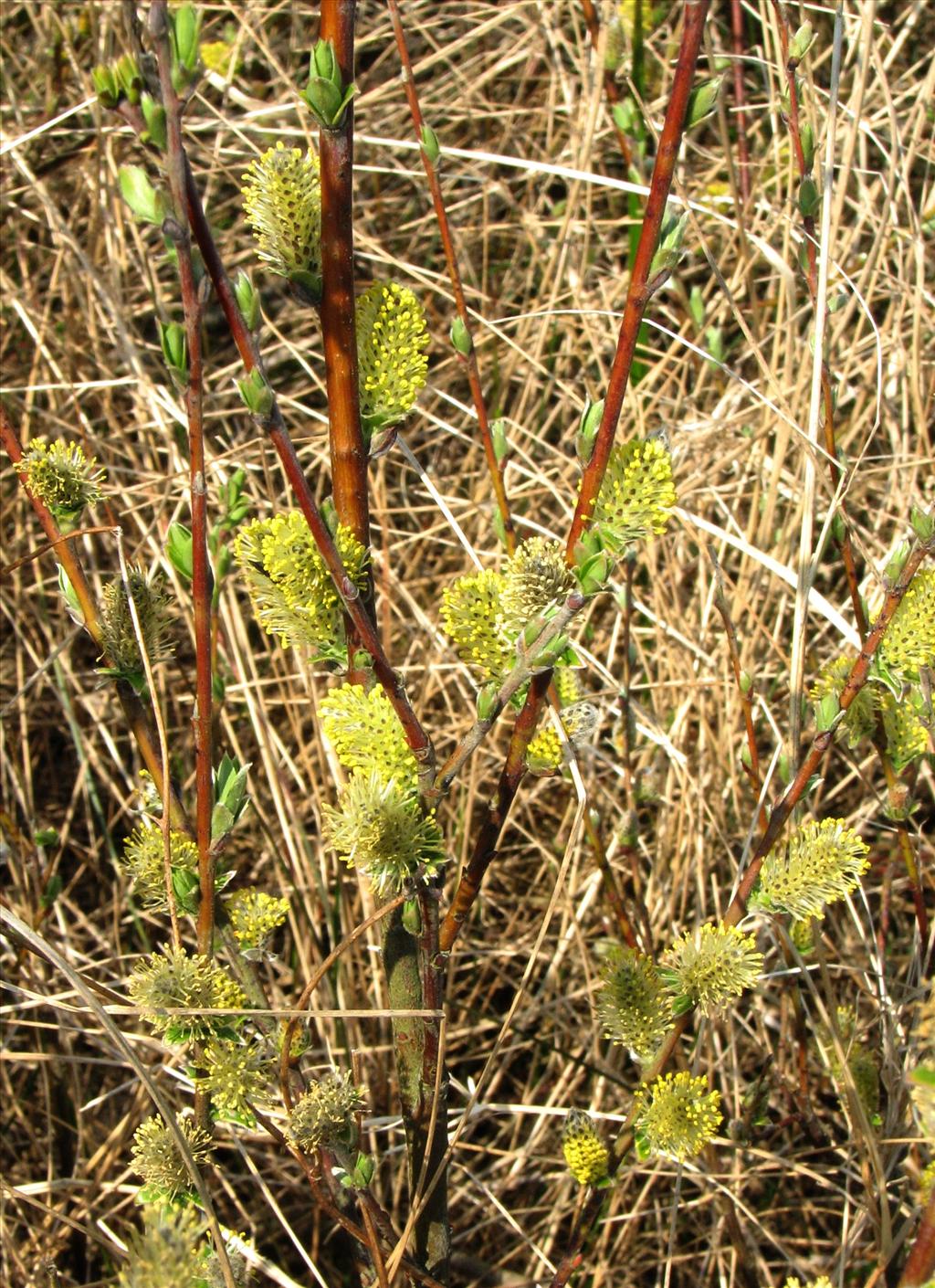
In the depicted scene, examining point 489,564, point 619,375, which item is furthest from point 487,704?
point 489,564

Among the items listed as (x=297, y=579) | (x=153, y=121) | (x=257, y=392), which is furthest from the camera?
(x=297, y=579)

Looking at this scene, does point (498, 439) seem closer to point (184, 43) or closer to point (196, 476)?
point (196, 476)

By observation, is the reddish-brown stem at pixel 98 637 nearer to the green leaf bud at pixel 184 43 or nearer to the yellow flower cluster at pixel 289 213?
the yellow flower cluster at pixel 289 213

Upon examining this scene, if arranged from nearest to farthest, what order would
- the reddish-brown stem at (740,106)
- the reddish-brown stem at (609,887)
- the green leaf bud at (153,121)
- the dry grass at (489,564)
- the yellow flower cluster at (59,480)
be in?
the green leaf bud at (153,121), the yellow flower cluster at (59,480), the reddish-brown stem at (609,887), the dry grass at (489,564), the reddish-brown stem at (740,106)

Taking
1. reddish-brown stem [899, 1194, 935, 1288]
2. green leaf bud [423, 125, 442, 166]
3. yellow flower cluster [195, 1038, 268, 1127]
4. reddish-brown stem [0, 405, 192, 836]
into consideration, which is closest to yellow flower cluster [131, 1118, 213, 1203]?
yellow flower cluster [195, 1038, 268, 1127]

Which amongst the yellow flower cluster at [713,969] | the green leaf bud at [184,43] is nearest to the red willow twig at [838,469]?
the yellow flower cluster at [713,969]

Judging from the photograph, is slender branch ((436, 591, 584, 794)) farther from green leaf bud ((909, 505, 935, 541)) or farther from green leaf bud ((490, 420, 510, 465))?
green leaf bud ((490, 420, 510, 465))

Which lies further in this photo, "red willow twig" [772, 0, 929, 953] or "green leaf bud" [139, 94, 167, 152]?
"red willow twig" [772, 0, 929, 953]
